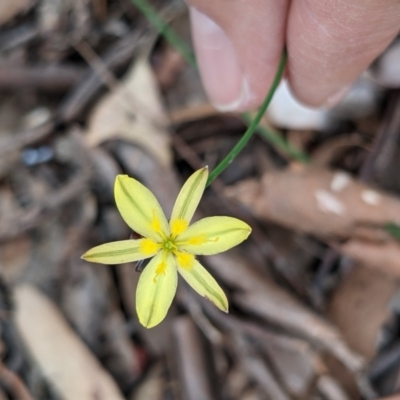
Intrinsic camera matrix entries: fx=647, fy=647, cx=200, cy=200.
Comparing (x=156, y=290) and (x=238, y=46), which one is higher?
(x=238, y=46)

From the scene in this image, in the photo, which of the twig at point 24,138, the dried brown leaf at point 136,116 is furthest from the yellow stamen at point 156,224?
the twig at point 24,138

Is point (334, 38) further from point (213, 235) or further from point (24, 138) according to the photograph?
point (24, 138)

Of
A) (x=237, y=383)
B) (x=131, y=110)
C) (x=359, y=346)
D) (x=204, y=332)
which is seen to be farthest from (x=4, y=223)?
(x=359, y=346)

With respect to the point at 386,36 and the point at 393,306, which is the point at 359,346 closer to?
the point at 393,306

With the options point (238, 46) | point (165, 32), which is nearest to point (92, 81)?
point (165, 32)

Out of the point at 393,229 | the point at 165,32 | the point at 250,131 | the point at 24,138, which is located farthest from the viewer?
the point at 24,138
